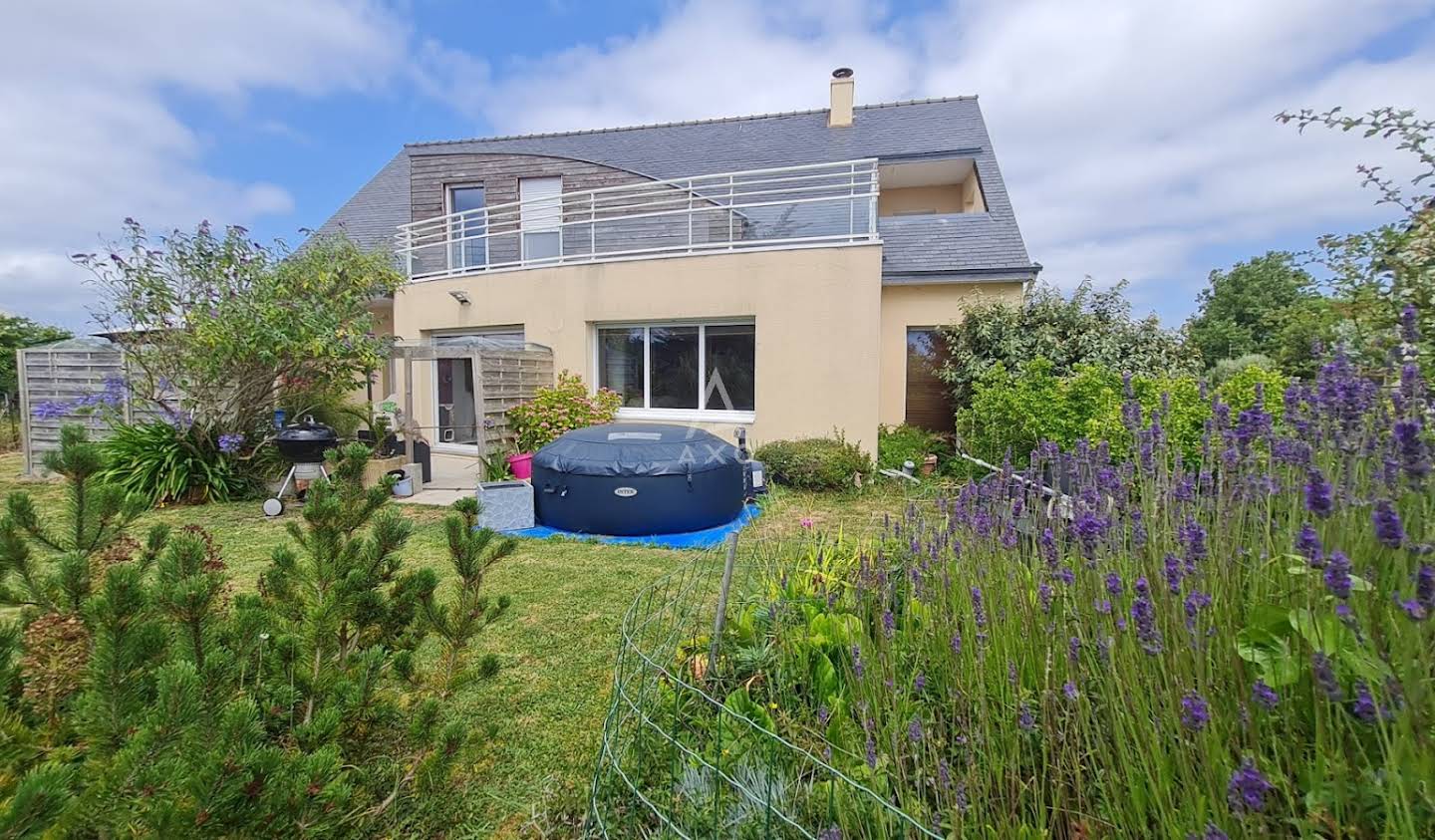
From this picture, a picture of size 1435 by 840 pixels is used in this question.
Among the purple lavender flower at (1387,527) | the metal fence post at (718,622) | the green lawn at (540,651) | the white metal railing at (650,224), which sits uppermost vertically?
the white metal railing at (650,224)

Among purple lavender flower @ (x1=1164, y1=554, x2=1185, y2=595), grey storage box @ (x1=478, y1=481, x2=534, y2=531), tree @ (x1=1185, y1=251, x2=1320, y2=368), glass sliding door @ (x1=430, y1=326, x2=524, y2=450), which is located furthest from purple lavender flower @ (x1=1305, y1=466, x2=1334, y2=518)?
tree @ (x1=1185, y1=251, x2=1320, y2=368)

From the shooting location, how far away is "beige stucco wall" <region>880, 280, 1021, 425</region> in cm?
1075

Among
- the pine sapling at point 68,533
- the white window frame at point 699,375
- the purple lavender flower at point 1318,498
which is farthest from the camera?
the white window frame at point 699,375

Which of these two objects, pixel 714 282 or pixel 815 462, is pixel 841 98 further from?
pixel 815 462

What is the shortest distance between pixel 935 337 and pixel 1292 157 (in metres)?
5.06

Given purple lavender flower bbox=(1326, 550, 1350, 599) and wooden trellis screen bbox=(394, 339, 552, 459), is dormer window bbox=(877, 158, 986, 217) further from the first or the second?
purple lavender flower bbox=(1326, 550, 1350, 599)

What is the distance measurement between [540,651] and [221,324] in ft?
26.1

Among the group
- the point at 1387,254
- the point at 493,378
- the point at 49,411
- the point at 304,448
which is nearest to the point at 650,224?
the point at 493,378

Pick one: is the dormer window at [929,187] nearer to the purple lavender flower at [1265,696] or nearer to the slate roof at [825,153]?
the slate roof at [825,153]

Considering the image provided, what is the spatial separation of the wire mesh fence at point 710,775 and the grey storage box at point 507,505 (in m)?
5.00

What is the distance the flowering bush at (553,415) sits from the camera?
9.67 metres

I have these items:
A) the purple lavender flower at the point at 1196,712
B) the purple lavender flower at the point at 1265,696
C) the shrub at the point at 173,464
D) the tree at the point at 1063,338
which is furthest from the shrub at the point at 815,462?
the shrub at the point at 173,464

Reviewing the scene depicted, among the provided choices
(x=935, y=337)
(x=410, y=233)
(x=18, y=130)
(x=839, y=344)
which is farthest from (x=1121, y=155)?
(x=18, y=130)

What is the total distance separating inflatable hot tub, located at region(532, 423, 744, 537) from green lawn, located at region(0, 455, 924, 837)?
50 centimetres
